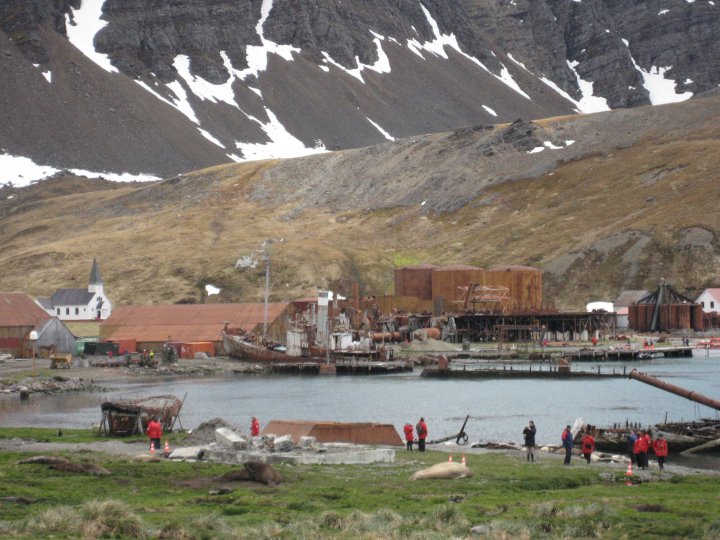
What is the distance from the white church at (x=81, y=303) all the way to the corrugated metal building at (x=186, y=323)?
1831cm

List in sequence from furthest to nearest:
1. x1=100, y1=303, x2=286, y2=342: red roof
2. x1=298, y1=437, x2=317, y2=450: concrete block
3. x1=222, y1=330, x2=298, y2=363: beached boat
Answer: x1=100, y1=303, x2=286, y2=342: red roof → x1=222, y1=330, x2=298, y2=363: beached boat → x1=298, y1=437, x2=317, y2=450: concrete block

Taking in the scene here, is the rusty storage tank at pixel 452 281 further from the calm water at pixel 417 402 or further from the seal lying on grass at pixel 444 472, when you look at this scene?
the seal lying on grass at pixel 444 472

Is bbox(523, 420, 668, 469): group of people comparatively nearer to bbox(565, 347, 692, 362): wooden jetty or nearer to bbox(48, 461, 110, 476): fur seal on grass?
bbox(48, 461, 110, 476): fur seal on grass

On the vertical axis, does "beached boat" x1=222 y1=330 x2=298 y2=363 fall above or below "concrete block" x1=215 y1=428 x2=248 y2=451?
above

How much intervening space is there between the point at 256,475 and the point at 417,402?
36.1 metres

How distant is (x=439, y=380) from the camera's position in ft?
270

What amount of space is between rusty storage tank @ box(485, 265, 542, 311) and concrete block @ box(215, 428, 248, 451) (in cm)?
9372

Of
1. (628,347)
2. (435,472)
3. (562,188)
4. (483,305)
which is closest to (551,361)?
(628,347)

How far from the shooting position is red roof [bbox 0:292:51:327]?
91.8 meters

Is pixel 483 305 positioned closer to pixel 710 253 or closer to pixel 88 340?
pixel 710 253

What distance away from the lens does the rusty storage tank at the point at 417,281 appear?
133250mm

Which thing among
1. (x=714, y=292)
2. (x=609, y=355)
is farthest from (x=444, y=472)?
(x=714, y=292)

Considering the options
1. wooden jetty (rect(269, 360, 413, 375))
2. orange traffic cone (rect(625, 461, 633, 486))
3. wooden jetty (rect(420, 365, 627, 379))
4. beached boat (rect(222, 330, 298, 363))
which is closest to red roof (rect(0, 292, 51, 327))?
beached boat (rect(222, 330, 298, 363))

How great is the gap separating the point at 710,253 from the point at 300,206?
76.5 meters
